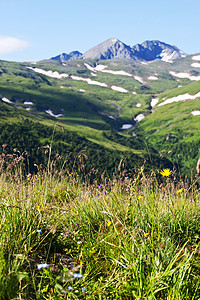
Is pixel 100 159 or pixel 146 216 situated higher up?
pixel 146 216

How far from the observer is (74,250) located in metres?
4.57

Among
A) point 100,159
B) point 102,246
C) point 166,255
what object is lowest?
point 100,159

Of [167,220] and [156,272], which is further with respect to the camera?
[167,220]

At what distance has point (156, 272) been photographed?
3.23 meters

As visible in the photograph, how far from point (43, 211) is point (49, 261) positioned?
93 cm

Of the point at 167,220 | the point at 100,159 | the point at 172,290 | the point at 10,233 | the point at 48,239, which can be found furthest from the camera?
the point at 100,159

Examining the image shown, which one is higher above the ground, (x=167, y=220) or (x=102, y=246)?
(x=167, y=220)

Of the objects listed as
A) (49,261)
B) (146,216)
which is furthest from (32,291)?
(146,216)

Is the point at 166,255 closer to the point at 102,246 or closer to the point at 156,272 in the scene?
the point at 156,272

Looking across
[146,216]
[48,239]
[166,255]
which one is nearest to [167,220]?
[146,216]

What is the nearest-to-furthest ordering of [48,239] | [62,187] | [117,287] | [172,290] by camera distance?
[172,290] → [117,287] → [48,239] → [62,187]

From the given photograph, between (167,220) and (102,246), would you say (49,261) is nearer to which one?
(102,246)

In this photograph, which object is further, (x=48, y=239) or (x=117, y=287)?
(x=48, y=239)

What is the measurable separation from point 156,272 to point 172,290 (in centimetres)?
30
